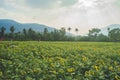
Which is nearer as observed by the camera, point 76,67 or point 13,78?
point 13,78

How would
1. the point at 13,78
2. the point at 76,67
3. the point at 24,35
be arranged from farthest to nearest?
the point at 24,35, the point at 76,67, the point at 13,78

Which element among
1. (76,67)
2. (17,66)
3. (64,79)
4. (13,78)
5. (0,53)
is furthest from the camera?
(0,53)

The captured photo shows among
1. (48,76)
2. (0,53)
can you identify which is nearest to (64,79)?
(48,76)

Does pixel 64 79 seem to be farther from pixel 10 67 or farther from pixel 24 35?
pixel 24 35

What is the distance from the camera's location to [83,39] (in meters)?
93.4

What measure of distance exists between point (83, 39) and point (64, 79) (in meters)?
84.4

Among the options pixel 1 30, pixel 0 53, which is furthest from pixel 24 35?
pixel 0 53

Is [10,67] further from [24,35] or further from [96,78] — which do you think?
[24,35]

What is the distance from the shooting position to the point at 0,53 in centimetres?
1761

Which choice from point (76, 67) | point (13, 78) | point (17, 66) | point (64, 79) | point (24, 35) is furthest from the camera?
point (24, 35)

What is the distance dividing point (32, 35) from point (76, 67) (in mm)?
76964

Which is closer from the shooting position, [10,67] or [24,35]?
[10,67]

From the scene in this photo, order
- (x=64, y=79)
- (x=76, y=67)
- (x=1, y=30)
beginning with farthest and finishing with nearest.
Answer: (x=1, y=30) < (x=76, y=67) < (x=64, y=79)

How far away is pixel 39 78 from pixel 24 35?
76.9 m
